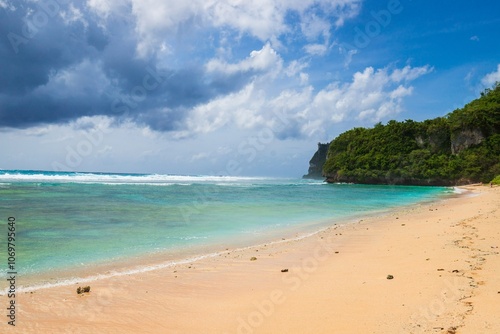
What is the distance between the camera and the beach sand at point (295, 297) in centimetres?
448

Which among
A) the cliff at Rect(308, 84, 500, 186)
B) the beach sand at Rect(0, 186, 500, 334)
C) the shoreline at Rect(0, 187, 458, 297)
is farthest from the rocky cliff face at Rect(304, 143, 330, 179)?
the beach sand at Rect(0, 186, 500, 334)

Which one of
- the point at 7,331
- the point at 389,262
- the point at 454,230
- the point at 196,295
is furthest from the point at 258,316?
the point at 454,230

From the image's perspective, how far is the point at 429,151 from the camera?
8931cm

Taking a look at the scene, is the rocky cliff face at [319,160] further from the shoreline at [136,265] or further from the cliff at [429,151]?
the shoreline at [136,265]

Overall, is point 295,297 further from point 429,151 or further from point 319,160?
point 319,160

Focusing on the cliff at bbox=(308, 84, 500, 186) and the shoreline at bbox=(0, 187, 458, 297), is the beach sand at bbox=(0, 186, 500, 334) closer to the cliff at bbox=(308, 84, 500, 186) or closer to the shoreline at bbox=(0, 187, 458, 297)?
the shoreline at bbox=(0, 187, 458, 297)

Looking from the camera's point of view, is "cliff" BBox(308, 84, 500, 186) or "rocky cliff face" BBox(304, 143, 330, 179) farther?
"rocky cliff face" BBox(304, 143, 330, 179)

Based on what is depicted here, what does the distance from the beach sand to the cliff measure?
261 feet

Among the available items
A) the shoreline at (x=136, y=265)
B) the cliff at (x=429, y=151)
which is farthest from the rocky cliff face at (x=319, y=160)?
the shoreline at (x=136, y=265)

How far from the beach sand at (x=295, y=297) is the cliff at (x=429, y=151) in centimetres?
7964

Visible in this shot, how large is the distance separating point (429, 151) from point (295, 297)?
95.4m

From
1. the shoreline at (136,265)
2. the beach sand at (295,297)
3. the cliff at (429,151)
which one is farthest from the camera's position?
the cliff at (429,151)

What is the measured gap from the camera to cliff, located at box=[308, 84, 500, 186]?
77312 millimetres

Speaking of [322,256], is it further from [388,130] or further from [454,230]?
[388,130]
